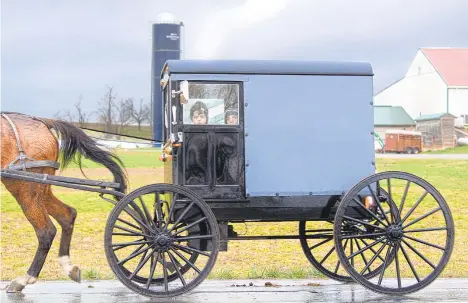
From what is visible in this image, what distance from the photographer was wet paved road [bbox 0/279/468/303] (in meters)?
6.63

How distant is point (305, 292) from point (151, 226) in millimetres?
1602

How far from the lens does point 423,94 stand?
172 ft

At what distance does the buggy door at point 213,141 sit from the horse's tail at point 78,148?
1.02 m

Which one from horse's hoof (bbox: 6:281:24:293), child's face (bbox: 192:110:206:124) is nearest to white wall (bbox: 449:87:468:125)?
child's face (bbox: 192:110:206:124)

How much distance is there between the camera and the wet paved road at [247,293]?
21.8 ft

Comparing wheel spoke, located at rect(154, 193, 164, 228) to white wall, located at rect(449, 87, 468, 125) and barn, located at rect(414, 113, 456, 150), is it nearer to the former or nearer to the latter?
barn, located at rect(414, 113, 456, 150)

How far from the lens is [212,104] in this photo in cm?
675

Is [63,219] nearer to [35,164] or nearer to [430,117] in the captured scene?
[35,164]

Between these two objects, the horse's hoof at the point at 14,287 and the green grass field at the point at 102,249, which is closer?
the horse's hoof at the point at 14,287

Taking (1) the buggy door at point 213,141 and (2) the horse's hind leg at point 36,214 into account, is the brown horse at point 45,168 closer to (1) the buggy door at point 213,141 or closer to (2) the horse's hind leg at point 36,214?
(2) the horse's hind leg at point 36,214

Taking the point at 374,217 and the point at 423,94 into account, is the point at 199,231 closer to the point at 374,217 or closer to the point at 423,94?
the point at 374,217

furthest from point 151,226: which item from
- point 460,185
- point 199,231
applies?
point 460,185

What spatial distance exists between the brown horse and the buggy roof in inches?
50.7

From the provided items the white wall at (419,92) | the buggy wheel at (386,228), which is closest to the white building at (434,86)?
the white wall at (419,92)
